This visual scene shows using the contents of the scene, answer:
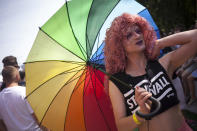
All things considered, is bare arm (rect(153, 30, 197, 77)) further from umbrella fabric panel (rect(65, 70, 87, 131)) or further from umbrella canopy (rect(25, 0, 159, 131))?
umbrella fabric panel (rect(65, 70, 87, 131))

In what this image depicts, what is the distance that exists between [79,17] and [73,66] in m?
0.43

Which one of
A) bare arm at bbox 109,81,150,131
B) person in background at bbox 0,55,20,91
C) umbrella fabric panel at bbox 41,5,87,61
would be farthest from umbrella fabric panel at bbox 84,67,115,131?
person in background at bbox 0,55,20,91

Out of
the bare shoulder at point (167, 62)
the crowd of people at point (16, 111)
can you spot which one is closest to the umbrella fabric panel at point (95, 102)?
the bare shoulder at point (167, 62)

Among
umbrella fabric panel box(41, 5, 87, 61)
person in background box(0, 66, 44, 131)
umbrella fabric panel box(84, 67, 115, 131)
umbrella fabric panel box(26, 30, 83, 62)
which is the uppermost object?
umbrella fabric panel box(41, 5, 87, 61)

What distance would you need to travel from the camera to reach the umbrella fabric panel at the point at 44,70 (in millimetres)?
2500

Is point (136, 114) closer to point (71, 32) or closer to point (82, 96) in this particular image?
point (82, 96)

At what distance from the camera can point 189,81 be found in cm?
627

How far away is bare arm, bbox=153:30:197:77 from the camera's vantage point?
2.12 metres

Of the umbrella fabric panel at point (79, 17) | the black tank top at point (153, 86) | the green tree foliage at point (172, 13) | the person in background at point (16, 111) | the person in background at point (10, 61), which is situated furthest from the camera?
the green tree foliage at point (172, 13)

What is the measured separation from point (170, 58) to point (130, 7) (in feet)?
1.99

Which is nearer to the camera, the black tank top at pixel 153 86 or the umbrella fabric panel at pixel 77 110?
the black tank top at pixel 153 86

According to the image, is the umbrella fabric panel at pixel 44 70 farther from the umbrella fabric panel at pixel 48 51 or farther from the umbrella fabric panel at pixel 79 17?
the umbrella fabric panel at pixel 79 17

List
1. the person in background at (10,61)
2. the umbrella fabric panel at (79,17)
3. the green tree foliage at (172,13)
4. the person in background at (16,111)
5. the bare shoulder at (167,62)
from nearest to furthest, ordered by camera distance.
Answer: the bare shoulder at (167,62), the umbrella fabric panel at (79,17), the person in background at (16,111), the person in background at (10,61), the green tree foliage at (172,13)

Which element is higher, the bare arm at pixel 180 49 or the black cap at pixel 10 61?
the bare arm at pixel 180 49
